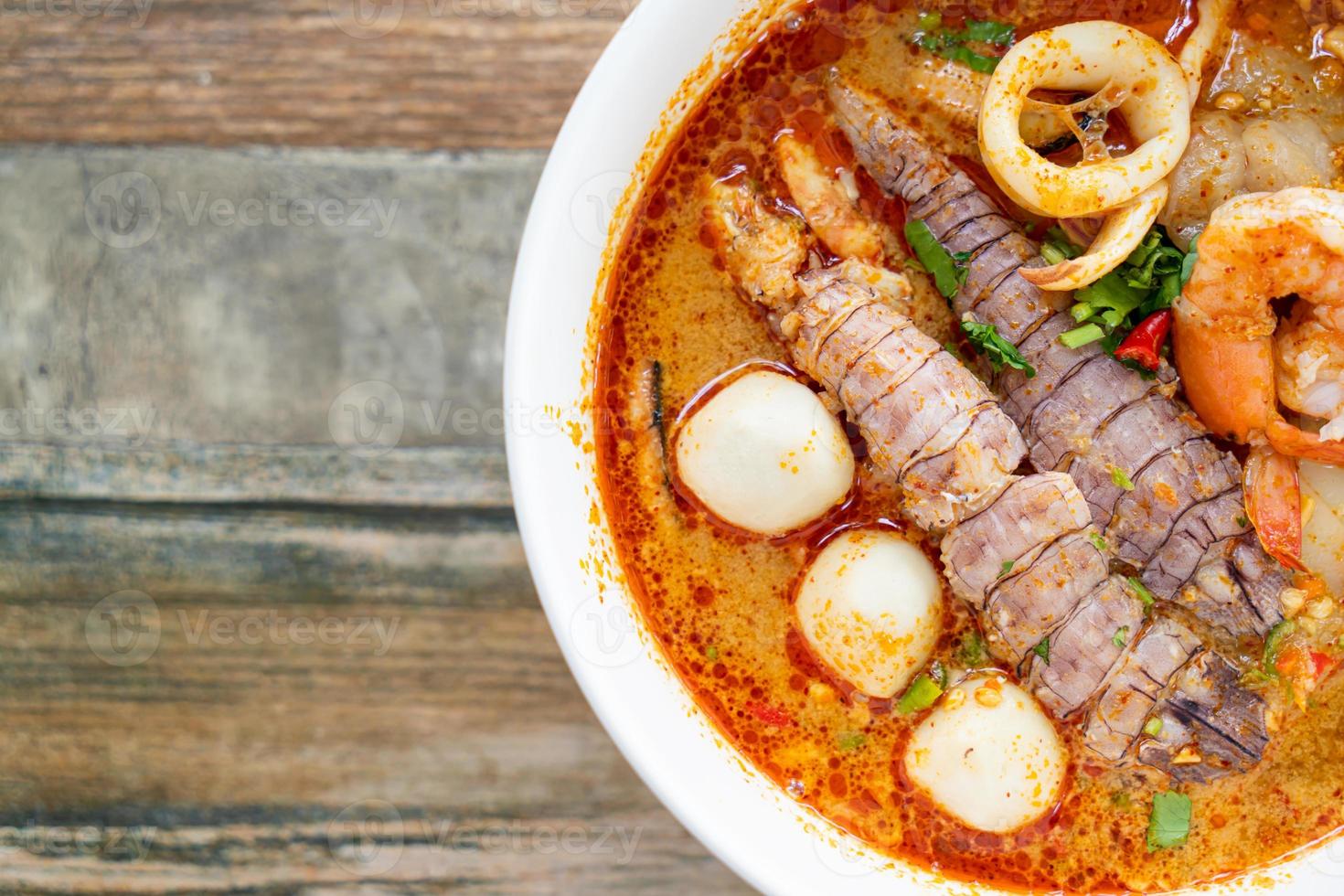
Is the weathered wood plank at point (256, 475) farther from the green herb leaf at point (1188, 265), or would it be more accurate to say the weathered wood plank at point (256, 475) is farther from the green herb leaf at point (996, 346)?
the green herb leaf at point (1188, 265)

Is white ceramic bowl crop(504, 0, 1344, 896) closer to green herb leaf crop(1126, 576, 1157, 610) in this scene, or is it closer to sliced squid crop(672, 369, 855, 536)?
sliced squid crop(672, 369, 855, 536)

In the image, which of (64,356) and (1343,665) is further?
(64,356)

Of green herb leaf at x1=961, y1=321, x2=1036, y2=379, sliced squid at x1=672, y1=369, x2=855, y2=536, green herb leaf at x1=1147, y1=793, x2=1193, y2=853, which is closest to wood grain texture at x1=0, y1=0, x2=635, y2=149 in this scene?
sliced squid at x1=672, y1=369, x2=855, y2=536

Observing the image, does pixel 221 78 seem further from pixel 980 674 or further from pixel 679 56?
pixel 980 674

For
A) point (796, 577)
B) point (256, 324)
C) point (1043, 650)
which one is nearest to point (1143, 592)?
point (1043, 650)

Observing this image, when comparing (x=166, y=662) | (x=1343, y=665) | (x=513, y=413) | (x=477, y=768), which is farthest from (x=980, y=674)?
(x=166, y=662)
